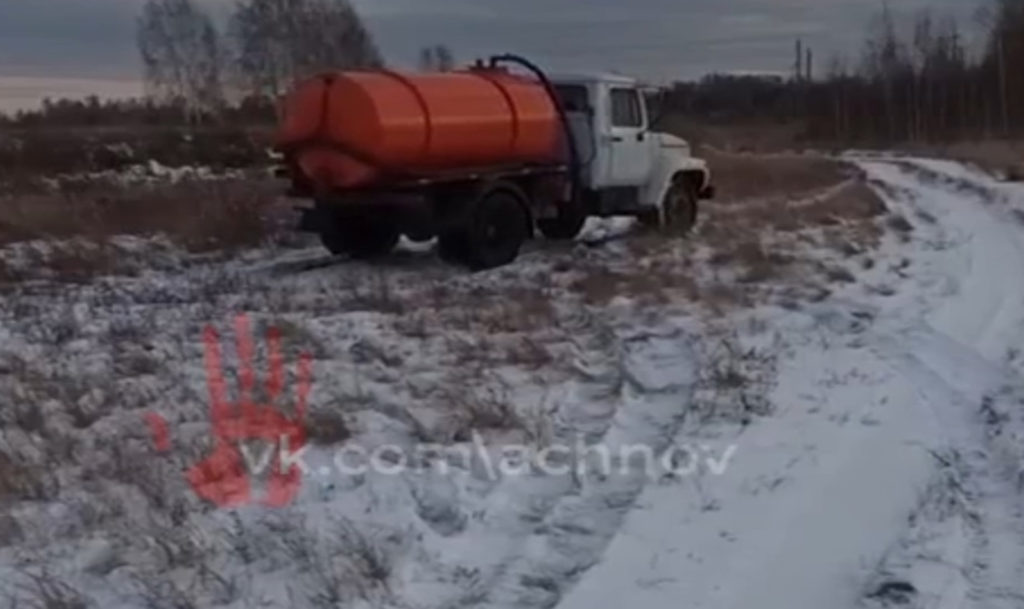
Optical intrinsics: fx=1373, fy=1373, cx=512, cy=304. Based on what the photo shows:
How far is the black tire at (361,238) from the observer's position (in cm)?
1631

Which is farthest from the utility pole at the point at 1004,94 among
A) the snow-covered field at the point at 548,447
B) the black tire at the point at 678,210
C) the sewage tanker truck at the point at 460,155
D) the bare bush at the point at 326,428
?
the bare bush at the point at 326,428

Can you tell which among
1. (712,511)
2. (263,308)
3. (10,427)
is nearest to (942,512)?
(712,511)

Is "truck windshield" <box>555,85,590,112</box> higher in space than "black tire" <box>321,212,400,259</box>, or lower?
higher

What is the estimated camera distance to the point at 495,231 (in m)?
15.6

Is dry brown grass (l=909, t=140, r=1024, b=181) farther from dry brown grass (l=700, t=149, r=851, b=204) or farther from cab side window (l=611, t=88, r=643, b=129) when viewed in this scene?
cab side window (l=611, t=88, r=643, b=129)

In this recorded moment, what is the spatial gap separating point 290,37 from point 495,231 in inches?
2105

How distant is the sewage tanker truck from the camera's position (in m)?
14.6

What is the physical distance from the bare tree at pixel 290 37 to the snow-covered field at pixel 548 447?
167 ft

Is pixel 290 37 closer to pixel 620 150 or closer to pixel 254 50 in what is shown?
pixel 254 50

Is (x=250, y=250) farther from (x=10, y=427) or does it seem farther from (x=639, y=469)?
(x=639, y=469)

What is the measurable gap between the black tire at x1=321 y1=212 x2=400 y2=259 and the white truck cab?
2612mm

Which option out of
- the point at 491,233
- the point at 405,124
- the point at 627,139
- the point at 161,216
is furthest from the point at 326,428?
the point at 161,216

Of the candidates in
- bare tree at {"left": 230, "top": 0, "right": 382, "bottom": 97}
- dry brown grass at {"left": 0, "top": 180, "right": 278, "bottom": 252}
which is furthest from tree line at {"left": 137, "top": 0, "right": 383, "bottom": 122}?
dry brown grass at {"left": 0, "top": 180, "right": 278, "bottom": 252}

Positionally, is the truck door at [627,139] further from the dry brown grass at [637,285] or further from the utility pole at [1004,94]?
the utility pole at [1004,94]
